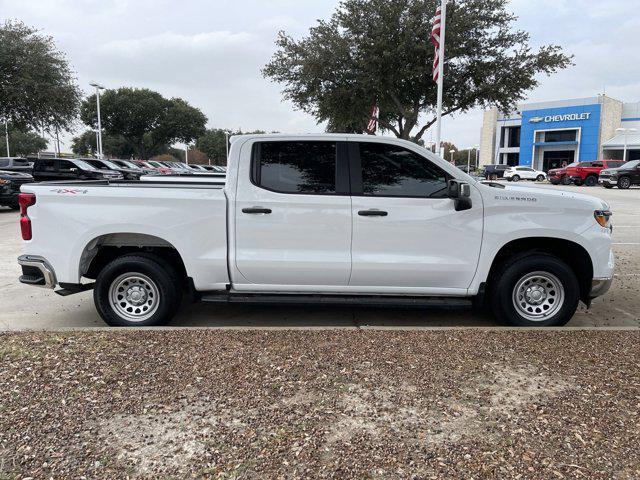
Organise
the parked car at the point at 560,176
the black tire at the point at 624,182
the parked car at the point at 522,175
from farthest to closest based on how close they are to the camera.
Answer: the parked car at the point at 522,175, the parked car at the point at 560,176, the black tire at the point at 624,182

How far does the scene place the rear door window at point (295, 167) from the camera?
512 cm

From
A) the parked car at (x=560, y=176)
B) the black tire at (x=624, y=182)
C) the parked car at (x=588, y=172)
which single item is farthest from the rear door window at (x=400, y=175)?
the parked car at (x=560, y=176)

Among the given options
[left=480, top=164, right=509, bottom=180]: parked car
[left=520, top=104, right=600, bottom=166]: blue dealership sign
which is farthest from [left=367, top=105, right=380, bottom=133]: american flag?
[left=520, top=104, right=600, bottom=166]: blue dealership sign

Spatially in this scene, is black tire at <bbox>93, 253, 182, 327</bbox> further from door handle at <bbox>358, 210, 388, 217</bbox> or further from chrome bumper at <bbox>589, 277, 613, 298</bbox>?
chrome bumper at <bbox>589, 277, 613, 298</bbox>

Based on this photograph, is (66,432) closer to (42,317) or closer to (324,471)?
(324,471)

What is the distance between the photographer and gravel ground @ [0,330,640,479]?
292 centimetres

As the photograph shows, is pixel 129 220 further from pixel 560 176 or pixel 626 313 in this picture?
pixel 560 176

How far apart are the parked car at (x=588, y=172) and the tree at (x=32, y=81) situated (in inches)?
1195

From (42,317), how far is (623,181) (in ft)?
108

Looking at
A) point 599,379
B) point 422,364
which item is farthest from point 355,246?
point 599,379

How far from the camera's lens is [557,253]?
5.45 m

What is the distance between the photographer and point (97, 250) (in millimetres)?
5297

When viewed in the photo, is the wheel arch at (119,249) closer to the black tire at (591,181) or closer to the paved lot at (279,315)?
the paved lot at (279,315)

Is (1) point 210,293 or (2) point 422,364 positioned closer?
(2) point 422,364
